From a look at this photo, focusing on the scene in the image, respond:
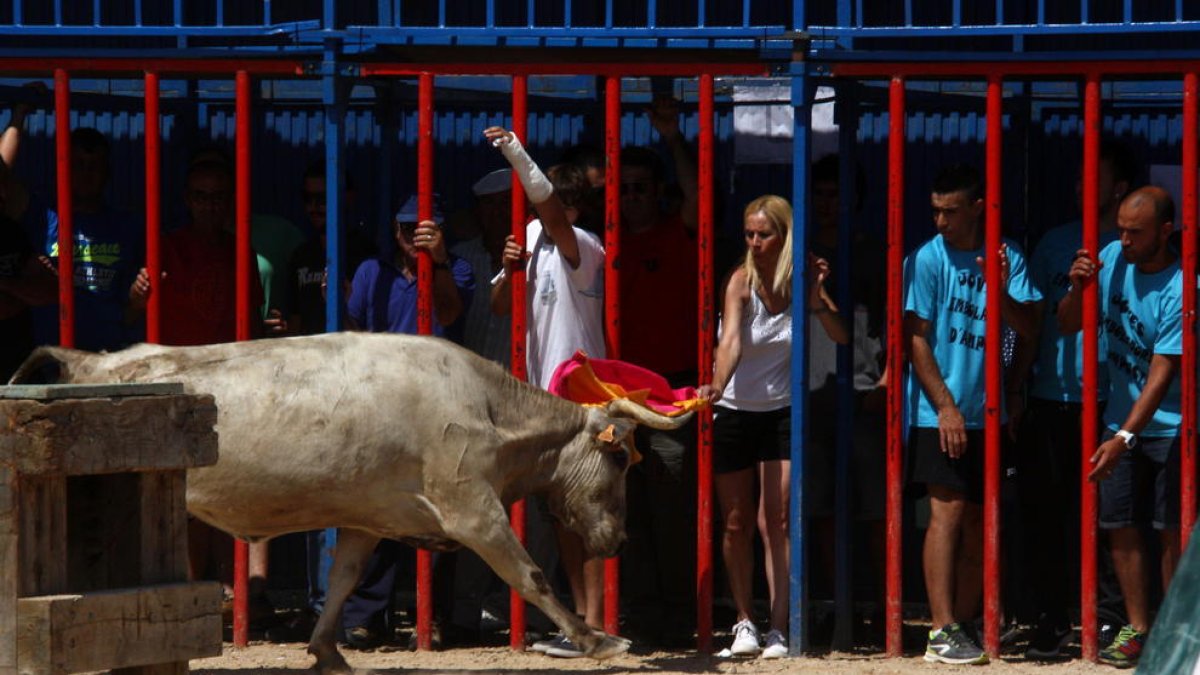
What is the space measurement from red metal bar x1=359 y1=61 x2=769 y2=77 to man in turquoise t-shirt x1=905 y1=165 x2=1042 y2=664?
0.98 meters

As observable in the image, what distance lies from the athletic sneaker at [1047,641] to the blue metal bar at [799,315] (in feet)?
3.36

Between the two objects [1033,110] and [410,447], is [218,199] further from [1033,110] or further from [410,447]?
[1033,110]

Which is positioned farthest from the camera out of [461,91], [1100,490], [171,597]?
[461,91]

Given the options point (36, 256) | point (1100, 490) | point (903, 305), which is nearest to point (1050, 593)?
point (1100, 490)

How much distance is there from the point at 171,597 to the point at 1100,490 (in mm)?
4203

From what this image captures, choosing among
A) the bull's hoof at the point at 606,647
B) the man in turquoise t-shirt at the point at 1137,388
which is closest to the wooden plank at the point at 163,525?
the bull's hoof at the point at 606,647

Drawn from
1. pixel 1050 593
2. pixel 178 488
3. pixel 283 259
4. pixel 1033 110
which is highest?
pixel 1033 110

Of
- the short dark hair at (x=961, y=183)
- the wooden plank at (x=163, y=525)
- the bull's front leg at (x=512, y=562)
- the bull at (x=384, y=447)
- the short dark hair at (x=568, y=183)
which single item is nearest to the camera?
the wooden plank at (x=163, y=525)

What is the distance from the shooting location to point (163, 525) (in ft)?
23.0

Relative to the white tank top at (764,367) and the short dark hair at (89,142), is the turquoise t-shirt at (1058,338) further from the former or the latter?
the short dark hair at (89,142)

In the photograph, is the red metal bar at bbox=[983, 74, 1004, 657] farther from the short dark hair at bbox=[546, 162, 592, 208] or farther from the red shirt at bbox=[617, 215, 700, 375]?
the short dark hair at bbox=[546, 162, 592, 208]

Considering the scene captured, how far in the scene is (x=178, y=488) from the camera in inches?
278

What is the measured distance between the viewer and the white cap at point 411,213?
377 inches

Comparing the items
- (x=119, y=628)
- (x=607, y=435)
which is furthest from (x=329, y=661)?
(x=119, y=628)
